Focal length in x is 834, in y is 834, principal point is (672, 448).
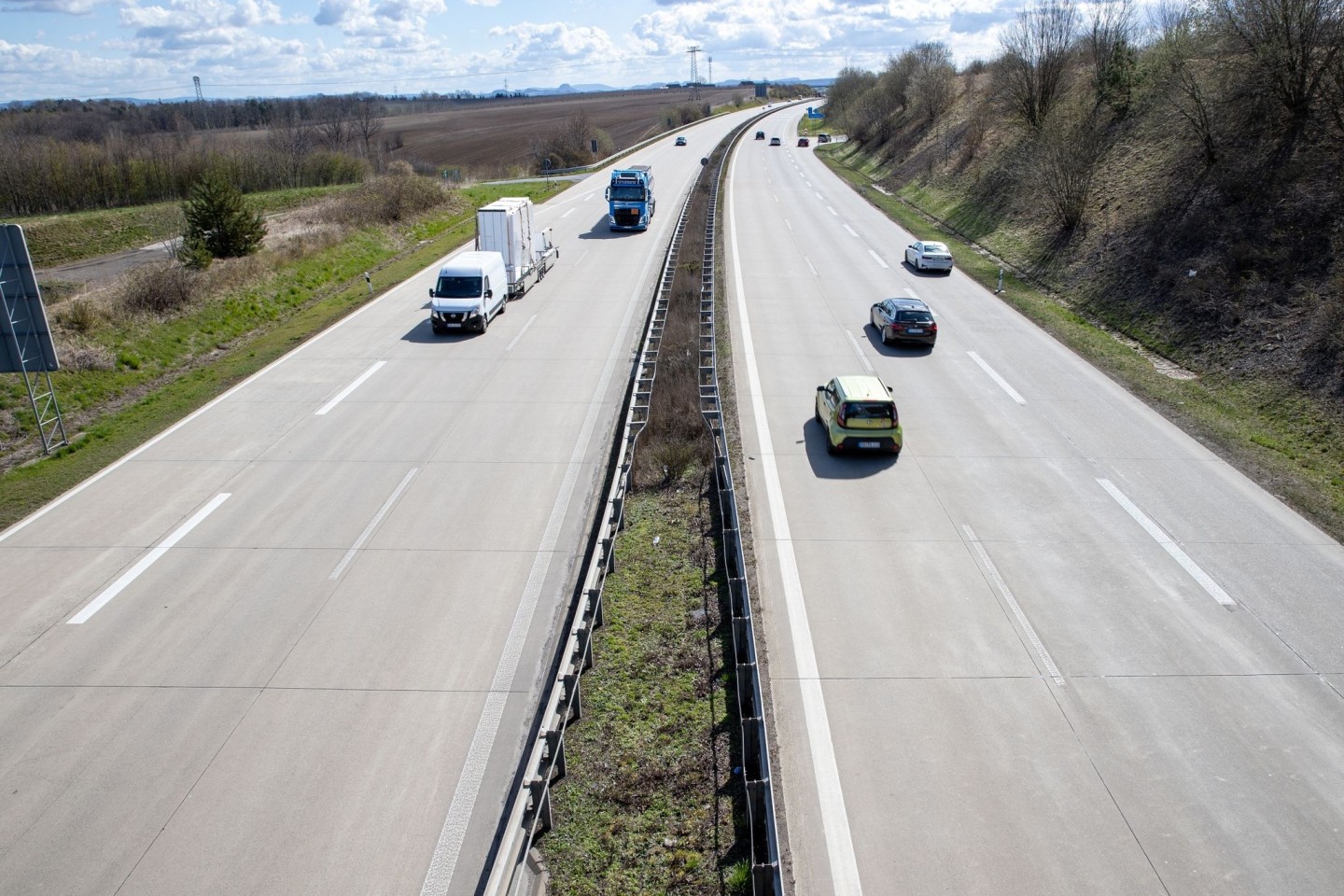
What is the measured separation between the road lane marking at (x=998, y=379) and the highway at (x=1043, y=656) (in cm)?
22

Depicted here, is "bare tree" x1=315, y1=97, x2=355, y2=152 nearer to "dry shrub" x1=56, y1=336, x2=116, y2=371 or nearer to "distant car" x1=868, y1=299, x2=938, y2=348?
"dry shrub" x1=56, y1=336, x2=116, y2=371

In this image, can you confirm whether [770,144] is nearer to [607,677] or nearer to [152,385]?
Answer: [152,385]

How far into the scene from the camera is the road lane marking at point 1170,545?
13055mm

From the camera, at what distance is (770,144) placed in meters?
93.5

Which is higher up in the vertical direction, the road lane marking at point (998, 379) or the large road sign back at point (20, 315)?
the large road sign back at point (20, 315)

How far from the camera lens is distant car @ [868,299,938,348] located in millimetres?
24734

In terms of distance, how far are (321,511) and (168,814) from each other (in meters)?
7.30

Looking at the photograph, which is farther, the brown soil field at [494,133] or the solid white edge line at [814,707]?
the brown soil field at [494,133]

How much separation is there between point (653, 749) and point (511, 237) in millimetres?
24488

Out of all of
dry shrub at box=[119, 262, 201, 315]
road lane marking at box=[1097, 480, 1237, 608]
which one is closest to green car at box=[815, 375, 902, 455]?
road lane marking at box=[1097, 480, 1237, 608]

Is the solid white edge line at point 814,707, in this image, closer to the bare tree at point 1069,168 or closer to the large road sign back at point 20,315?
the large road sign back at point 20,315

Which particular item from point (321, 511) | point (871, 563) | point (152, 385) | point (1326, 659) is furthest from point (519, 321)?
point (1326, 659)

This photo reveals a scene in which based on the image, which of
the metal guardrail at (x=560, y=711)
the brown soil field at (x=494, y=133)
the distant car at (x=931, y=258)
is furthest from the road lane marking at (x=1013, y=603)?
the brown soil field at (x=494, y=133)

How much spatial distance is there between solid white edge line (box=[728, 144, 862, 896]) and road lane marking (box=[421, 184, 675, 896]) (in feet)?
12.6
